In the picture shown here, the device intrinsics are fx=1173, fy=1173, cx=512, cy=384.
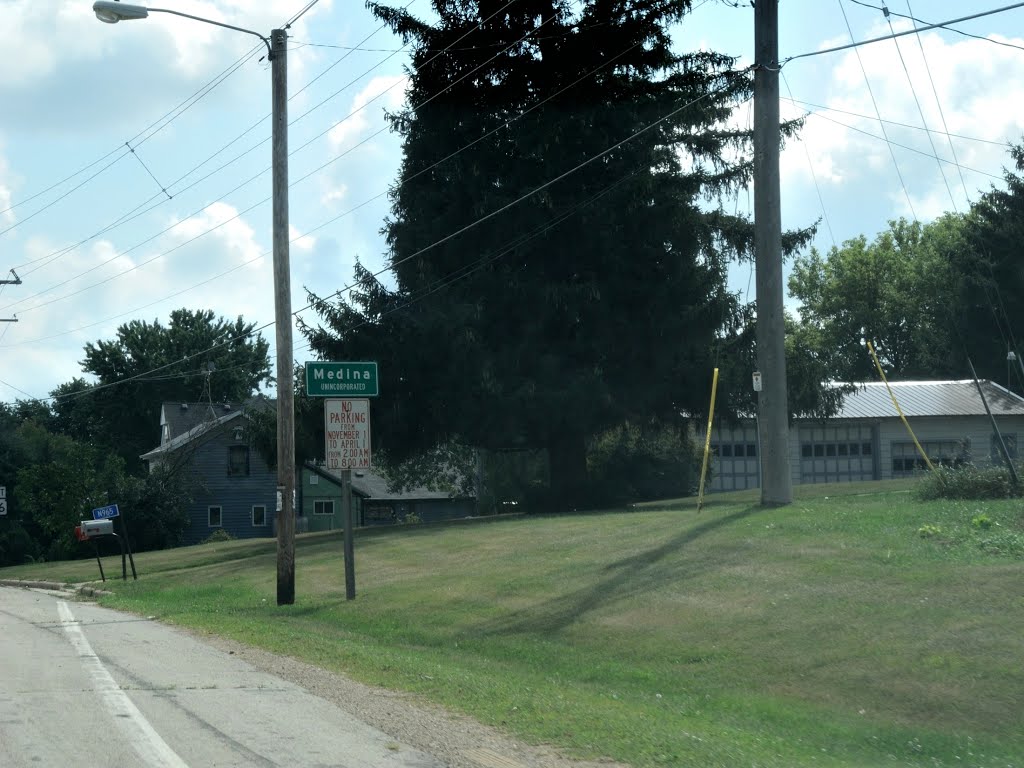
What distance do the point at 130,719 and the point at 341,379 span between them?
1058 cm

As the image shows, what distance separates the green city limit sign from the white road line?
627 centimetres

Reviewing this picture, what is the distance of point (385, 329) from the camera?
34.5 m

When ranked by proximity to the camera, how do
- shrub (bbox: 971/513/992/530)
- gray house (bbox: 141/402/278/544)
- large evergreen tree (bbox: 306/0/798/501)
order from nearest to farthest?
shrub (bbox: 971/513/992/530), large evergreen tree (bbox: 306/0/798/501), gray house (bbox: 141/402/278/544)

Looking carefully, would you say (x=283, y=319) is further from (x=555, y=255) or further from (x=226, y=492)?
(x=226, y=492)

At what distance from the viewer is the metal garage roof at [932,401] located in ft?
153

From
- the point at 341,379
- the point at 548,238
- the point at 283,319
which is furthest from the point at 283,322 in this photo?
the point at 548,238

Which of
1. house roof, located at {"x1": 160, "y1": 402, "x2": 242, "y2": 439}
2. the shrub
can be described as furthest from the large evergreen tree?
house roof, located at {"x1": 160, "y1": 402, "x2": 242, "y2": 439}

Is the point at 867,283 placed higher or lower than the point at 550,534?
higher

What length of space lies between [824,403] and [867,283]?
148 feet

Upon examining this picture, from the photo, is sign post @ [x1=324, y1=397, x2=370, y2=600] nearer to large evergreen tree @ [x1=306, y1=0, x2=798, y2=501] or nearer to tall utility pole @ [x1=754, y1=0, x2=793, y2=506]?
tall utility pole @ [x1=754, y1=0, x2=793, y2=506]

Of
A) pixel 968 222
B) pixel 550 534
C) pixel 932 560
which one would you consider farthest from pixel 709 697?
pixel 968 222

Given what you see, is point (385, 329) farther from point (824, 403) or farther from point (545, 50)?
point (824, 403)

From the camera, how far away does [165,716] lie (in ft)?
30.4

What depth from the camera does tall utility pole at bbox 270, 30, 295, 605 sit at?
1977 centimetres
